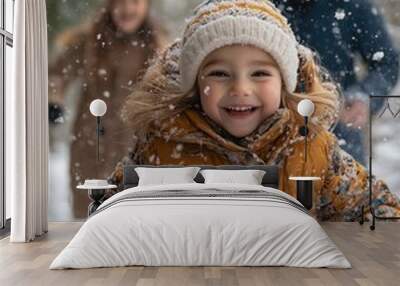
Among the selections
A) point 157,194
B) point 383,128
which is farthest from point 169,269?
point 383,128

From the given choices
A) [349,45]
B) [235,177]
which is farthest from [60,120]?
[349,45]

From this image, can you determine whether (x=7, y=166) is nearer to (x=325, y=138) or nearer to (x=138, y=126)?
(x=138, y=126)

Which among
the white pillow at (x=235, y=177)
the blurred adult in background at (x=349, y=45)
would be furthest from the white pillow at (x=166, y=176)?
the blurred adult in background at (x=349, y=45)

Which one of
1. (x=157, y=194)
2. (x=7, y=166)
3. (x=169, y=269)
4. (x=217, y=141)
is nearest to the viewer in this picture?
(x=169, y=269)

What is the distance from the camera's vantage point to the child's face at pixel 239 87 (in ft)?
24.6

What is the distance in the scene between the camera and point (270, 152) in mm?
7543

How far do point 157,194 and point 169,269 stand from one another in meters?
0.99

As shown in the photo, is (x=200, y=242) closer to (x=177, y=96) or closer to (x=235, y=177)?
(x=235, y=177)

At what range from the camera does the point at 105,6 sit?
7605mm

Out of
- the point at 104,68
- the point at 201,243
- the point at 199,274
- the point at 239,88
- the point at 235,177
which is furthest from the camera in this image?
the point at 104,68

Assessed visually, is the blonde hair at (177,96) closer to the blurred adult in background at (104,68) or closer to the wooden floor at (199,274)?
the blurred adult in background at (104,68)

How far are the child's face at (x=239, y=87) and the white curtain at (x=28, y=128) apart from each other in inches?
79.1

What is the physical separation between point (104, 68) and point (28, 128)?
1.69 meters

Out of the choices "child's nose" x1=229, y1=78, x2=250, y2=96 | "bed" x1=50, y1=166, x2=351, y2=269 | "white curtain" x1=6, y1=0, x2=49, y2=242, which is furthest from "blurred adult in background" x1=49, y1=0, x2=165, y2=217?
"bed" x1=50, y1=166, x2=351, y2=269
